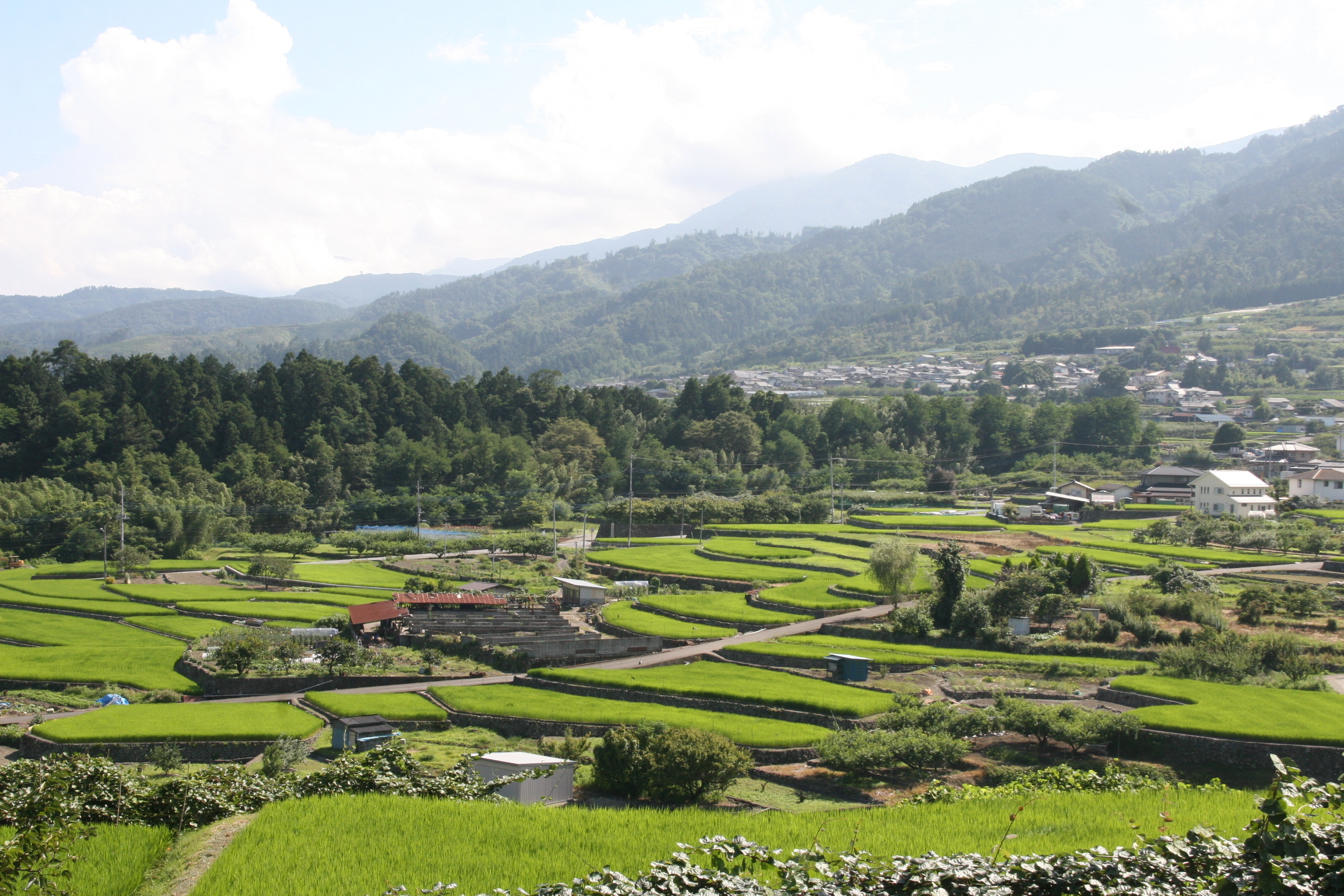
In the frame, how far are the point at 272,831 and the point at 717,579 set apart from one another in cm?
3473

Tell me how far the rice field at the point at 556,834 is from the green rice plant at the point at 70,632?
986 inches

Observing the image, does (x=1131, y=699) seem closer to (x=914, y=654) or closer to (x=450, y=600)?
(x=914, y=654)

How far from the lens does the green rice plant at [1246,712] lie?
20.3 meters

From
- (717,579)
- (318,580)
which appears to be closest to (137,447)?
(318,580)

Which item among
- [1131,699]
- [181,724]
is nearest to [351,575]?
[181,724]

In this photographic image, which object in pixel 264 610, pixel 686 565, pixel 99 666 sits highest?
pixel 99 666

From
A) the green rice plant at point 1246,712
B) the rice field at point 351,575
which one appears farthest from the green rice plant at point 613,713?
the rice field at point 351,575

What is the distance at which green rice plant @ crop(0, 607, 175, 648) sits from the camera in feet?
111

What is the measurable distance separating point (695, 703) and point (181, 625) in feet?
72.7

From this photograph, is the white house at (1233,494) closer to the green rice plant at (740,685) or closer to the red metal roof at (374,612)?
the green rice plant at (740,685)

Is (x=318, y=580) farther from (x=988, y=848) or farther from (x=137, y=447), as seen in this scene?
(x=988, y=848)

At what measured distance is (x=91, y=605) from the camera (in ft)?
131

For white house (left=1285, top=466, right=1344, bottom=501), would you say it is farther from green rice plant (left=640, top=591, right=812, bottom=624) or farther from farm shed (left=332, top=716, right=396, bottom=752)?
farm shed (left=332, top=716, right=396, bottom=752)

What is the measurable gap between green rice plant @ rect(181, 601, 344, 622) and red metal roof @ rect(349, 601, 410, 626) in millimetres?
2613
